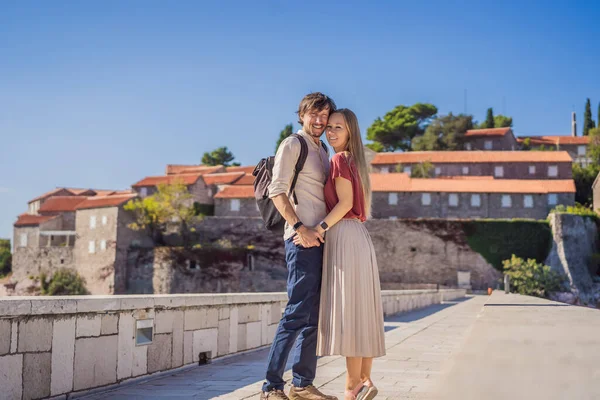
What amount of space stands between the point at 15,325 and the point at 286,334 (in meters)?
1.65

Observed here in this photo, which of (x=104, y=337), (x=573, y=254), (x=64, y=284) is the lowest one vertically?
(x=64, y=284)

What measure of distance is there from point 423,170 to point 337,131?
56.7m

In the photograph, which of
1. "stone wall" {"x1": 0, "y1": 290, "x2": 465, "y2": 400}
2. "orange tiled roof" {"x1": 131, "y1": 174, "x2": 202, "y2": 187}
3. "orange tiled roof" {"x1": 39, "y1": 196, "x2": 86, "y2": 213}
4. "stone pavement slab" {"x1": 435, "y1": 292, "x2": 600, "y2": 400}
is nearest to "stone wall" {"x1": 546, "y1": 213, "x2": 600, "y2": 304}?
"orange tiled roof" {"x1": 131, "y1": 174, "x2": 202, "y2": 187}

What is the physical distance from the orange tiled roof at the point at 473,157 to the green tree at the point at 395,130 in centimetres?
1373

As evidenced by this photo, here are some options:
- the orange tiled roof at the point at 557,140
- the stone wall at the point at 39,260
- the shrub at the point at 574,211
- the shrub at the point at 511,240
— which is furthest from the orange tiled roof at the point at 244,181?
the orange tiled roof at the point at 557,140

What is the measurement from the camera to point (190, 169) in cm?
6731

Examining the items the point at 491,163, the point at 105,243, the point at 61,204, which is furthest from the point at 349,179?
the point at 61,204

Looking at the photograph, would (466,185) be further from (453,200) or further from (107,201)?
(107,201)

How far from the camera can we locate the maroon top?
4020 mm

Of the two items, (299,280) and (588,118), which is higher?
(588,118)

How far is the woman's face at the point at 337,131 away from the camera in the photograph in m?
4.12

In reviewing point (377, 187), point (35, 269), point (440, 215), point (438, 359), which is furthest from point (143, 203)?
point (438, 359)

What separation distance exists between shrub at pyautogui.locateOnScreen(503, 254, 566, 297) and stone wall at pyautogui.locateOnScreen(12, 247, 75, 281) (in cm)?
3218

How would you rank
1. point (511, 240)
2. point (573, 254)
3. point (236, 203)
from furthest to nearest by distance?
point (236, 203), point (511, 240), point (573, 254)
